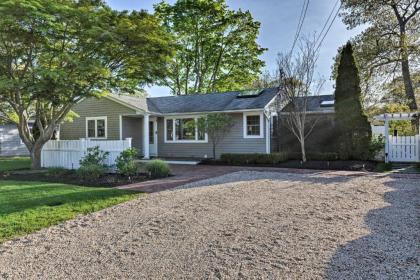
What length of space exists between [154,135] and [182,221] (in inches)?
559

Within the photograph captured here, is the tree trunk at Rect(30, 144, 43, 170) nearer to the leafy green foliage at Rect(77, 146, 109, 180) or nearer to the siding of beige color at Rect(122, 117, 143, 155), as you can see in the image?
the leafy green foliage at Rect(77, 146, 109, 180)

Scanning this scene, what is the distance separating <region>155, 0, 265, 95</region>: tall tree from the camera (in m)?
31.5

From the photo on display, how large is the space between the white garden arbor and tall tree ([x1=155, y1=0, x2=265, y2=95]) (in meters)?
21.1

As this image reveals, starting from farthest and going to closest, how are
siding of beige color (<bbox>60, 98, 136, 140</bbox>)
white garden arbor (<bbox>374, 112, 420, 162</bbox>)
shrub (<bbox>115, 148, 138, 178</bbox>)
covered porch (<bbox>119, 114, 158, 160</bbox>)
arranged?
covered porch (<bbox>119, 114, 158, 160</bbox>) → siding of beige color (<bbox>60, 98, 136, 140</bbox>) → white garden arbor (<bbox>374, 112, 420, 162</bbox>) → shrub (<bbox>115, 148, 138, 178</bbox>)

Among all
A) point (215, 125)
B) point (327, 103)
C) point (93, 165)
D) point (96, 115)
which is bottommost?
point (93, 165)

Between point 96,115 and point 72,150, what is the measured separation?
6.24 metres

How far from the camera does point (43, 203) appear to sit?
6.56 m

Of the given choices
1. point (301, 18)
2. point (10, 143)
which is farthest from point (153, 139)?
point (10, 143)

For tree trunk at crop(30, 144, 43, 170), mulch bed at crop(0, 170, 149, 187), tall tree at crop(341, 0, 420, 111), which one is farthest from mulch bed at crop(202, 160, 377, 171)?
tree trunk at crop(30, 144, 43, 170)

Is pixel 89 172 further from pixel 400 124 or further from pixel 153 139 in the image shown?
pixel 400 124

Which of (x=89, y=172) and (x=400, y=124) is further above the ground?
(x=400, y=124)

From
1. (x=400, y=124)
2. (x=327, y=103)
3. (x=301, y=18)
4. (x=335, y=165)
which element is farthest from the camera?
(x=400, y=124)

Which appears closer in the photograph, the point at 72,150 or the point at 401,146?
the point at 72,150

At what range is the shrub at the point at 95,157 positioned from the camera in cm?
1118
